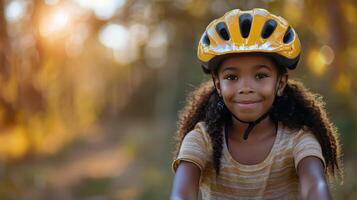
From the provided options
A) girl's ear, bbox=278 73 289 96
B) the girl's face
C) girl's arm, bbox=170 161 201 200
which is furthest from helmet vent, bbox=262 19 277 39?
girl's arm, bbox=170 161 201 200

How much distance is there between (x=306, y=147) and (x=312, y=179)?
0.20 m

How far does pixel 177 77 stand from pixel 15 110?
18933 mm

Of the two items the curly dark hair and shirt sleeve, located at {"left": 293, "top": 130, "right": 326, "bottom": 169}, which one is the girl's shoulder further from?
shirt sleeve, located at {"left": 293, "top": 130, "right": 326, "bottom": 169}

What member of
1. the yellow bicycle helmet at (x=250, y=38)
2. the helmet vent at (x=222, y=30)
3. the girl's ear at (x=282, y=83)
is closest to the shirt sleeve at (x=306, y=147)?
the girl's ear at (x=282, y=83)

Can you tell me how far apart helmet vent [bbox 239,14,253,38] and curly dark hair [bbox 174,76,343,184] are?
46 cm

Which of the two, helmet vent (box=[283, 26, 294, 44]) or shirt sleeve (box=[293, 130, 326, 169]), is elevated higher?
helmet vent (box=[283, 26, 294, 44])

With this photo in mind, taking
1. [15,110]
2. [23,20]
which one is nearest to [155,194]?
[15,110]

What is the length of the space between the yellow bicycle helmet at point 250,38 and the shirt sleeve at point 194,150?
0.38m

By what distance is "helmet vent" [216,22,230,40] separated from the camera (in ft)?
12.5

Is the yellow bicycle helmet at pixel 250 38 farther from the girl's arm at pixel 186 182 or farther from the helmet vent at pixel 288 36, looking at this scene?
the girl's arm at pixel 186 182

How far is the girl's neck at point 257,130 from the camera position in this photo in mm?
3848

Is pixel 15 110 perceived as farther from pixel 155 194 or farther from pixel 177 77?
pixel 177 77

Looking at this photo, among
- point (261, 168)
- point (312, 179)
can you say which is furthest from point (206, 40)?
point (312, 179)

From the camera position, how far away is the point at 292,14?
476 inches
